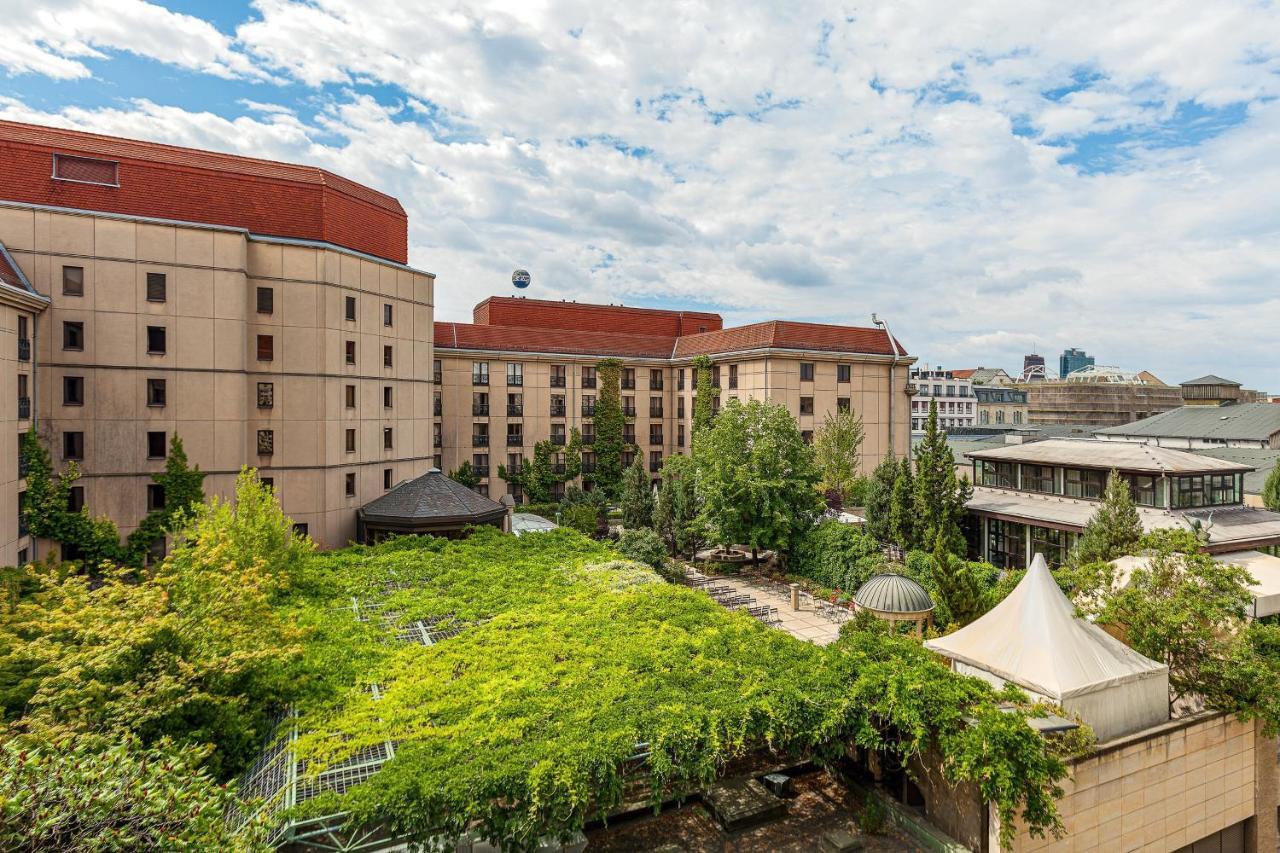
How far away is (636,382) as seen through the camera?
5469 centimetres

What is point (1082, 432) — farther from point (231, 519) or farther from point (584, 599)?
point (231, 519)

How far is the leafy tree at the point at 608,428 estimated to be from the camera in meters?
52.1

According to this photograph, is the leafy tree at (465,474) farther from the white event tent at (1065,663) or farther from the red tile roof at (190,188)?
the white event tent at (1065,663)

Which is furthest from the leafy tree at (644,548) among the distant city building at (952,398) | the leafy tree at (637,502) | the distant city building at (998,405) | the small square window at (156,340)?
the distant city building at (998,405)

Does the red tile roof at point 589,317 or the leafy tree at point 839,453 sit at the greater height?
the red tile roof at point 589,317

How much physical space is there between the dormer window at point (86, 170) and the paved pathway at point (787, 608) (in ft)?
106

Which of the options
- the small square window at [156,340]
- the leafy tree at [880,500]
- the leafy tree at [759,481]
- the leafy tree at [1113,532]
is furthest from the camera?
the leafy tree at [880,500]

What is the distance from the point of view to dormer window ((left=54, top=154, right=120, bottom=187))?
27.5m

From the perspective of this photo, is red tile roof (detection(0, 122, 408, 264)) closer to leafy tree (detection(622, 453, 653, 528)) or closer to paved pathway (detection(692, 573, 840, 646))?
leafy tree (detection(622, 453, 653, 528))

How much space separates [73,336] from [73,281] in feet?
7.07

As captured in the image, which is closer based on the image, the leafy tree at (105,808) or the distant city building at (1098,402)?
the leafy tree at (105,808)

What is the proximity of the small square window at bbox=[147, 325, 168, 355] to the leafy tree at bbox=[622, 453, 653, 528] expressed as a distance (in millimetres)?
24844

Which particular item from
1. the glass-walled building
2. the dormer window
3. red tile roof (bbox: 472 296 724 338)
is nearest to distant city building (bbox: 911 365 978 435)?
red tile roof (bbox: 472 296 724 338)

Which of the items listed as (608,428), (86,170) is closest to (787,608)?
(608,428)
